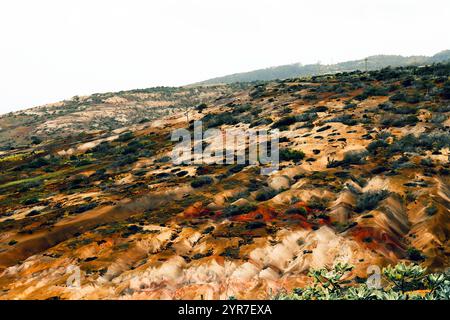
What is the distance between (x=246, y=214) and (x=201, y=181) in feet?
41.5

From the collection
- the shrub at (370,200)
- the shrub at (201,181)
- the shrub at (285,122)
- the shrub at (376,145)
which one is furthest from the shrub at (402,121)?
the shrub at (201,181)

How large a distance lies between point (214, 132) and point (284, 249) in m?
52.0

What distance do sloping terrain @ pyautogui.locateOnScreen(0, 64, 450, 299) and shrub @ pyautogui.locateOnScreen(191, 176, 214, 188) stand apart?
0.48ft

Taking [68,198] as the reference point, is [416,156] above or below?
above

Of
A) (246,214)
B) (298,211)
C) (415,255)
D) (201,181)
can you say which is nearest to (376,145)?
(298,211)

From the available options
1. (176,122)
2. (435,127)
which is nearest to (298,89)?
(176,122)

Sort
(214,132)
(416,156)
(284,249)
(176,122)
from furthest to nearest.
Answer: (176,122) → (214,132) → (416,156) → (284,249)

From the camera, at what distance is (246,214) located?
34.4m

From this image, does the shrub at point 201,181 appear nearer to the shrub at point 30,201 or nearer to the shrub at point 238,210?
the shrub at point 238,210

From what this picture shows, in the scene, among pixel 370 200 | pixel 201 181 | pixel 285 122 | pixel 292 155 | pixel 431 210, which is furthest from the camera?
pixel 285 122

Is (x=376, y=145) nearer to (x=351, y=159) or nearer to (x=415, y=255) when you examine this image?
(x=351, y=159)

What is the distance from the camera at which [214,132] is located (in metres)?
78.2

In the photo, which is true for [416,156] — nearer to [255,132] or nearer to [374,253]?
[374,253]
